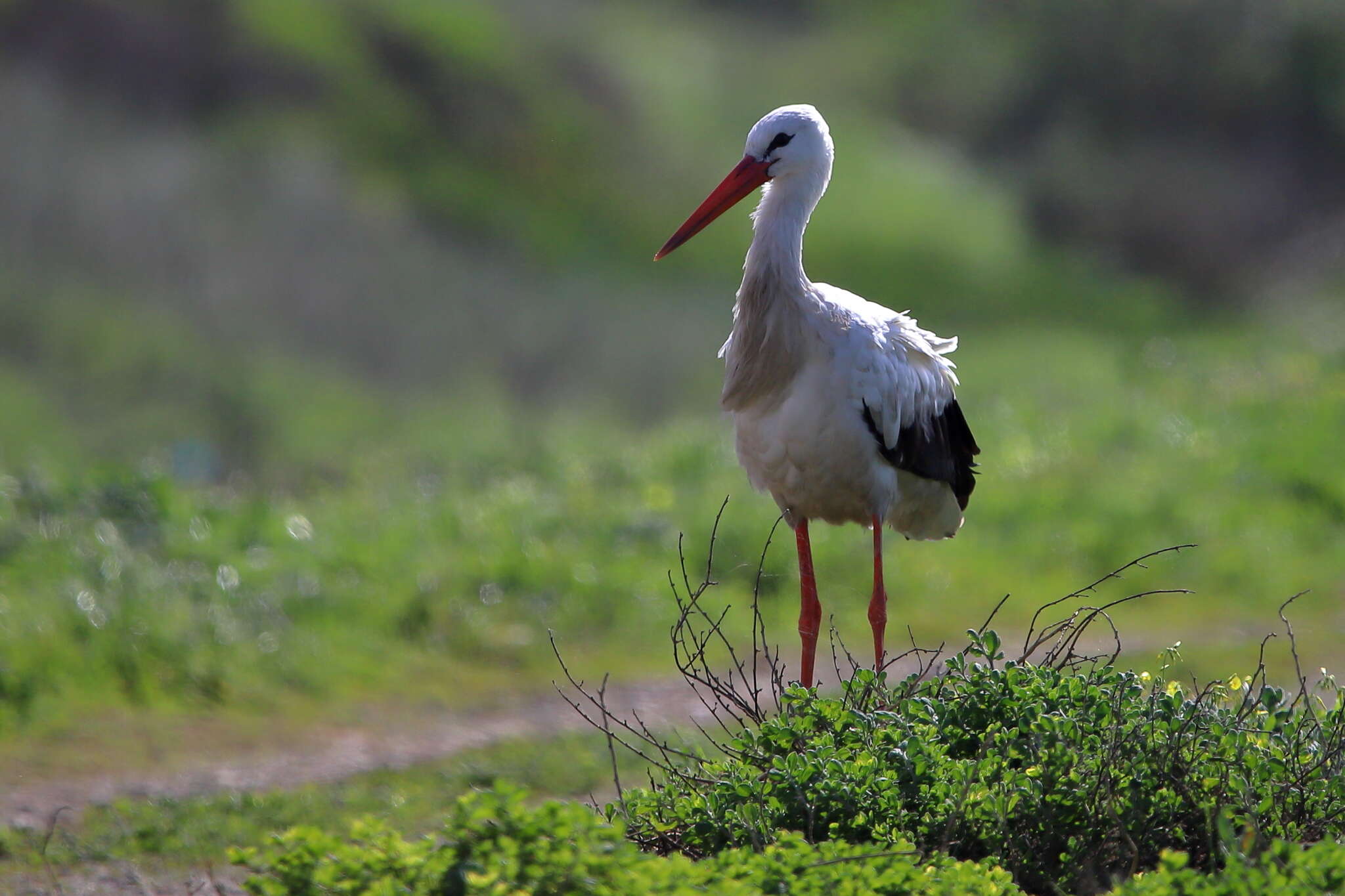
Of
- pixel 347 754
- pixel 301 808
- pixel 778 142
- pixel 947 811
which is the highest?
pixel 778 142

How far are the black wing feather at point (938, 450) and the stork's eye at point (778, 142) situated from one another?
2.83 ft

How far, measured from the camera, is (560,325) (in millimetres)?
14211

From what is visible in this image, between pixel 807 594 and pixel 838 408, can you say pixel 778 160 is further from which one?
pixel 807 594

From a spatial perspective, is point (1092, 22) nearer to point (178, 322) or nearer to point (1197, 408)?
point (1197, 408)

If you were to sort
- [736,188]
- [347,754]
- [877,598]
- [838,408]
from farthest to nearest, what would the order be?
[347,754] → [877,598] → [736,188] → [838,408]

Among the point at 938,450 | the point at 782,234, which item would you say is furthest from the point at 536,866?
the point at 938,450

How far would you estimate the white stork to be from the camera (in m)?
4.77

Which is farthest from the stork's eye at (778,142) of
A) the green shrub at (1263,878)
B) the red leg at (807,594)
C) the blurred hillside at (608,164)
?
the blurred hillside at (608,164)

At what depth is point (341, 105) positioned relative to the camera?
51.9 feet

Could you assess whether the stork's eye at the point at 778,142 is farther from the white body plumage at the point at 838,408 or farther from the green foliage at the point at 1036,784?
the green foliage at the point at 1036,784

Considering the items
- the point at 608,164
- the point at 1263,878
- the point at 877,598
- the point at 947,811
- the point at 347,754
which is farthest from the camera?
the point at 608,164

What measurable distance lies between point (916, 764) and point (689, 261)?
507 inches

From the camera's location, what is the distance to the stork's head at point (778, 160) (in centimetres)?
481

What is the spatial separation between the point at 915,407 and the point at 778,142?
0.97 metres
